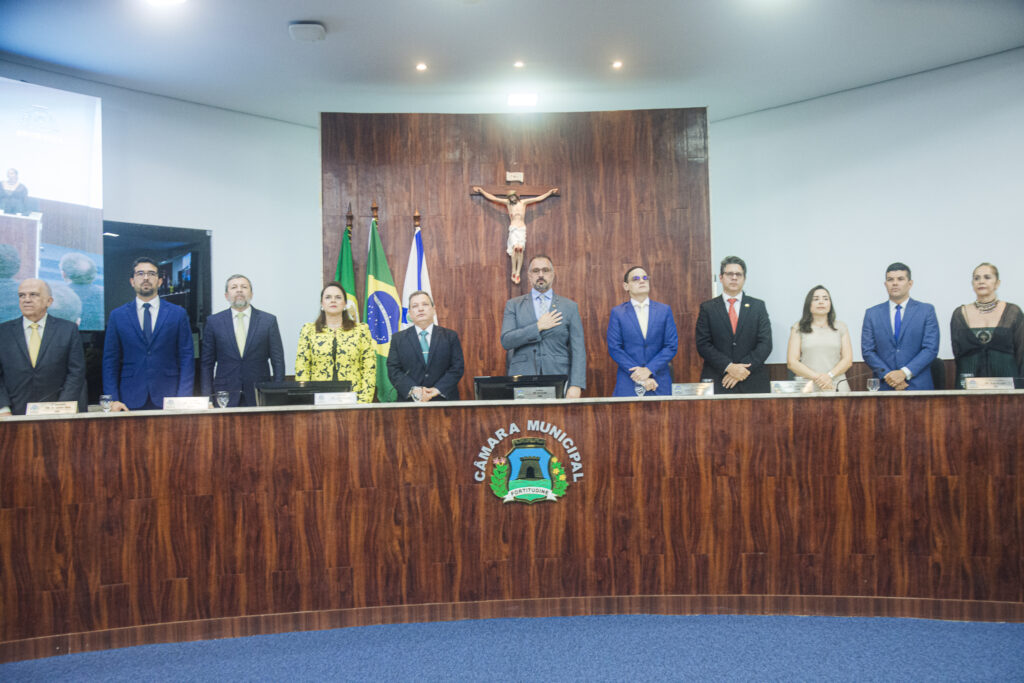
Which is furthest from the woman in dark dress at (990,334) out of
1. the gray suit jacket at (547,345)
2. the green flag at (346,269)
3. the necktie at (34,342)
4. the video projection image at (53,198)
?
the video projection image at (53,198)

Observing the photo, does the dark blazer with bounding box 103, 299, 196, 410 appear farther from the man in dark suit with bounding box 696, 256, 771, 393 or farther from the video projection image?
the man in dark suit with bounding box 696, 256, 771, 393

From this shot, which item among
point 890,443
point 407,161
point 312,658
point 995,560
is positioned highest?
point 407,161

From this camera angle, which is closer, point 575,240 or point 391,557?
point 391,557

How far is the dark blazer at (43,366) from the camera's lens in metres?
3.73

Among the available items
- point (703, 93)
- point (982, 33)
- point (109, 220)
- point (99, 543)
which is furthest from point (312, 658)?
point (982, 33)

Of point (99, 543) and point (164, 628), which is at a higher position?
point (99, 543)

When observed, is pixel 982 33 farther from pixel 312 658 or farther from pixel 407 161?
pixel 312 658

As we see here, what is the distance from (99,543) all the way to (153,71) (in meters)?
4.02

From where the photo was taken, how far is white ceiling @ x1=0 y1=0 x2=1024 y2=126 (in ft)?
14.8

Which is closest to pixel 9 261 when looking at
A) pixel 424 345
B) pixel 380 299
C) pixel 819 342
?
pixel 380 299

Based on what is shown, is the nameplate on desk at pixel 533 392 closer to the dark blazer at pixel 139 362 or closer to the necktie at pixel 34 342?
the dark blazer at pixel 139 362

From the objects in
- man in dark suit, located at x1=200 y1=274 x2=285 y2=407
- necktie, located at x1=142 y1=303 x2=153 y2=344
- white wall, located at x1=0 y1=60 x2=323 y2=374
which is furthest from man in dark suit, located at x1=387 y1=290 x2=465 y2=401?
white wall, located at x1=0 y1=60 x2=323 y2=374

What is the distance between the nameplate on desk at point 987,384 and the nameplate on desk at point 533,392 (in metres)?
1.80

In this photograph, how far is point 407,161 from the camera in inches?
229
